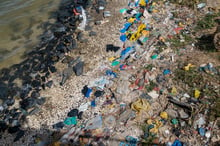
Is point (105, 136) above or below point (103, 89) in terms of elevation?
below

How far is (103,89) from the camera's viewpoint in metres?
4.59

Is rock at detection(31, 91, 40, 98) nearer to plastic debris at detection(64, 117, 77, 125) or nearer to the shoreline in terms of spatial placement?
the shoreline

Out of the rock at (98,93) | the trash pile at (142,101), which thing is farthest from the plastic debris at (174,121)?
the rock at (98,93)

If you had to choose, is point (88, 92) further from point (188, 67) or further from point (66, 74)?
point (188, 67)

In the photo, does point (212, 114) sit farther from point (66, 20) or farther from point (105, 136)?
point (66, 20)

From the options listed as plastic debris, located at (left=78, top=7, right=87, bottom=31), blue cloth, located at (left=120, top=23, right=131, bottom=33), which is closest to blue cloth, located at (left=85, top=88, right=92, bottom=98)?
blue cloth, located at (left=120, top=23, right=131, bottom=33)

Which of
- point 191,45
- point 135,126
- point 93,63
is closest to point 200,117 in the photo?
point 135,126

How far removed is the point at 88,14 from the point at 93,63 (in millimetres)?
2415

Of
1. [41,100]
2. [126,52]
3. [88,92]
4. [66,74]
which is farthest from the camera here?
[126,52]

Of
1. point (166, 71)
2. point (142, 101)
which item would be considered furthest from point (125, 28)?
point (142, 101)

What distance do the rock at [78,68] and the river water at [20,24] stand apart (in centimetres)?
184

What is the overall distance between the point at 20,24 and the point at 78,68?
11.3 feet

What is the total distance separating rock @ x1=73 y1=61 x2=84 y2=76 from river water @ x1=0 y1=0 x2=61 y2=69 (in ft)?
6.04

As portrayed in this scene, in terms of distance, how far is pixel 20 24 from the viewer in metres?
7.32
